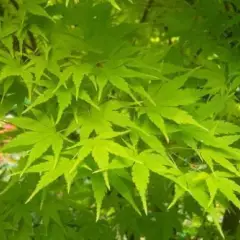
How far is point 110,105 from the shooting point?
1.00 metres

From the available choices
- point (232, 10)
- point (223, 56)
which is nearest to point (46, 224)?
point (223, 56)

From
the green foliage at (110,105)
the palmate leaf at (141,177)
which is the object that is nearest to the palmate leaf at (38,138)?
the green foliage at (110,105)

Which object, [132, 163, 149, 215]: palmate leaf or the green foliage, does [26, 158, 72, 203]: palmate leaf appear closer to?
the green foliage

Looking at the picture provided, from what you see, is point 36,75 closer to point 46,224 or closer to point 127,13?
point 46,224

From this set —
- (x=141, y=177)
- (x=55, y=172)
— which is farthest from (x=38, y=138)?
(x=141, y=177)

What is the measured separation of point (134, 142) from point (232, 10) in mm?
475

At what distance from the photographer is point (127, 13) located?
4.61 ft

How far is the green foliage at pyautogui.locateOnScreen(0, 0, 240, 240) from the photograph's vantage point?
3.10 feet

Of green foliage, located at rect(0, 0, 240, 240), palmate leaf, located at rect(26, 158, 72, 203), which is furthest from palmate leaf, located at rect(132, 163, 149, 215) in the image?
palmate leaf, located at rect(26, 158, 72, 203)

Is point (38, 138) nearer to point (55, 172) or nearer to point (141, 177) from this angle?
point (55, 172)

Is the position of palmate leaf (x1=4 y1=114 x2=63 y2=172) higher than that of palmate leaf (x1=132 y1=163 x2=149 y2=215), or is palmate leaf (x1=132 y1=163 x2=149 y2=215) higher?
palmate leaf (x1=4 y1=114 x2=63 y2=172)

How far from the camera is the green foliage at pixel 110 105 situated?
95 cm

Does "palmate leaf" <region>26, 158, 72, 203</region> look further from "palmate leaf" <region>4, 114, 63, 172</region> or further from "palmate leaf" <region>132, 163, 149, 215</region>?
"palmate leaf" <region>132, 163, 149, 215</region>

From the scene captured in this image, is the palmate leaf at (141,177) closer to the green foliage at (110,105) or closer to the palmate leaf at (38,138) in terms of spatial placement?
the green foliage at (110,105)
